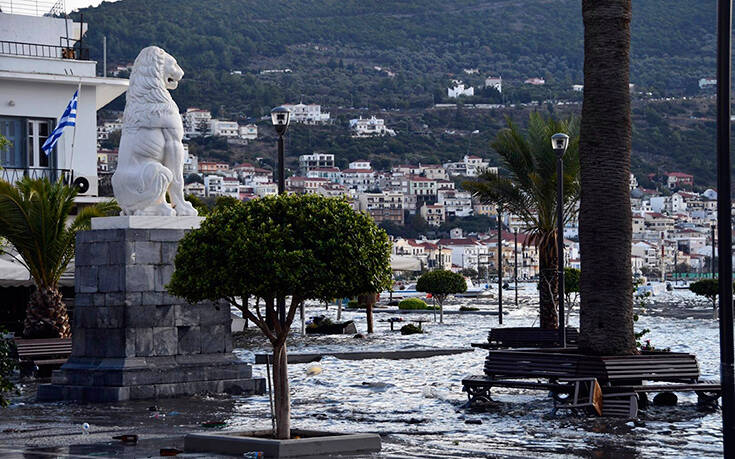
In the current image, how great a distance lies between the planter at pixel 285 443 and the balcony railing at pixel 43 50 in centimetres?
2549

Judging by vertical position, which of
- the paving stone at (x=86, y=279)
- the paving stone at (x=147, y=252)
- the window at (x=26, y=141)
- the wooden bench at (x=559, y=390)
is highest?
the window at (x=26, y=141)

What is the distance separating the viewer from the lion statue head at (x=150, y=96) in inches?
685

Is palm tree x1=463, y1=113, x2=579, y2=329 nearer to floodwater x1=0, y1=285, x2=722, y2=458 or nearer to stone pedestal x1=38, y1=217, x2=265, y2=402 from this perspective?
floodwater x1=0, y1=285, x2=722, y2=458

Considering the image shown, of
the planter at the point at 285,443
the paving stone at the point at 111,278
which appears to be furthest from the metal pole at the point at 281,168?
the planter at the point at 285,443

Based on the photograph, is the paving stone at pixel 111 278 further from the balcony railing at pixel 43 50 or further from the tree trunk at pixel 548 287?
the balcony railing at pixel 43 50

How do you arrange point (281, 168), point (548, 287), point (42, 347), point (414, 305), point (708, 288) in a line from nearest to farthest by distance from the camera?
point (281, 168) → point (42, 347) → point (548, 287) → point (708, 288) → point (414, 305)

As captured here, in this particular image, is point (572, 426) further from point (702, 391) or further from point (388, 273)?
point (388, 273)


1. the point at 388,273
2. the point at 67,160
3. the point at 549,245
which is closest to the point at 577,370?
the point at 388,273

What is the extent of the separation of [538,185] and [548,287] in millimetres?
2880

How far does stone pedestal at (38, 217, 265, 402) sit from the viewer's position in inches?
658

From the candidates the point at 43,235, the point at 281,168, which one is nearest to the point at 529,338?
the point at 43,235

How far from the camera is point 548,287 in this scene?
3002cm

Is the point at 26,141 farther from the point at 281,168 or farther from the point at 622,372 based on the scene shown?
the point at 622,372

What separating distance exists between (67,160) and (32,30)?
4270mm
